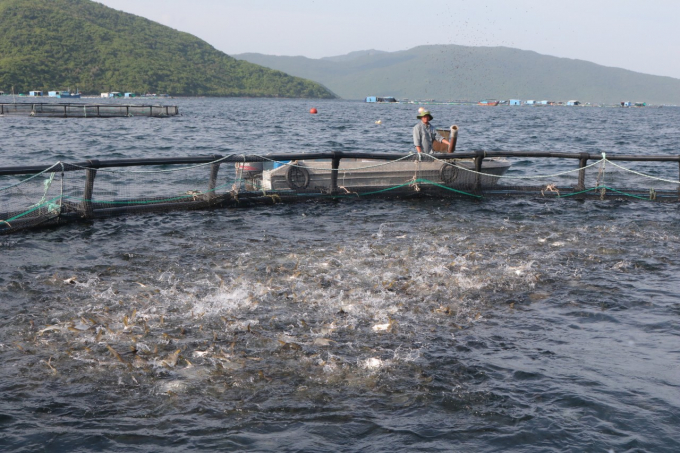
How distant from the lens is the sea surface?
5617 millimetres

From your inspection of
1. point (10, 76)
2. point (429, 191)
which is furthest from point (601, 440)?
point (10, 76)

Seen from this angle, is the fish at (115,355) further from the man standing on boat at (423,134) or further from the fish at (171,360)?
the man standing on boat at (423,134)

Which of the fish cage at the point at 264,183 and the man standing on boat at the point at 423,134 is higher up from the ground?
the man standing on boat at the point at 423,134

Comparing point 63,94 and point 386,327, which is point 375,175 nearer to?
point 386,327

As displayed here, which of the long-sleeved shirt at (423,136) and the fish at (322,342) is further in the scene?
the long-sleeved shirt at (423,136)

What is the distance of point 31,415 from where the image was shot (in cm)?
567

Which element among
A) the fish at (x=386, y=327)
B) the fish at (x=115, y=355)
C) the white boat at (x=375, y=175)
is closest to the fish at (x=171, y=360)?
the fish at (x=115, y=355)

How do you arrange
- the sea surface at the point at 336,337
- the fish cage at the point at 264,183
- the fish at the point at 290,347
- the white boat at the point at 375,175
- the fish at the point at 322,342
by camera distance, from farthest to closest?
the white boat at the point at 375,175
the fish cage at the point at 264,183
the fish at the point at 322,342
the fish at the point at 290,347
the sea surface at the point at 336,337

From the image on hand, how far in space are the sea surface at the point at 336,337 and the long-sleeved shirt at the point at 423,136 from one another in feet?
10.9

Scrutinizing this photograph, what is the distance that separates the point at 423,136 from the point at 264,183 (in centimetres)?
435

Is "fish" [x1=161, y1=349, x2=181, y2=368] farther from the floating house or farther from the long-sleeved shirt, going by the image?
the floating house

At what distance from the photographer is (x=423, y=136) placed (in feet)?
53.5

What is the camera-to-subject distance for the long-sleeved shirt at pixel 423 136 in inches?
637

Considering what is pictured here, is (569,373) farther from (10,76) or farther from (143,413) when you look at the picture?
(10,76)
